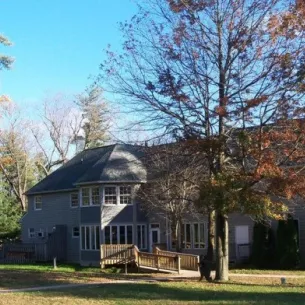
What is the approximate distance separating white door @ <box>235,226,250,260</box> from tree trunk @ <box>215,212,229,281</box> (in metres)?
10.9

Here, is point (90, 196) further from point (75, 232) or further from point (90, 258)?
point (75, 232)

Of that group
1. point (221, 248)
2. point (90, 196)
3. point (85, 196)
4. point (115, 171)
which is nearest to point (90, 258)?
point (90, 196)

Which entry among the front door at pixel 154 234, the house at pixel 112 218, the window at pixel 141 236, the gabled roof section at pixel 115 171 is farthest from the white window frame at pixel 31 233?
the front door at pixel 154 234

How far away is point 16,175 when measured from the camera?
6800cm

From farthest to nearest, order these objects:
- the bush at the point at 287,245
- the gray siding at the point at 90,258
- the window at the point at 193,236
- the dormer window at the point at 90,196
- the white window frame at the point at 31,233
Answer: the white window frame at the point at 31,233 < the dormer window at the point at 90,196 < the gray siding at the point at 90,258 < the window at the point at 193,236 < the bush at the point at 287,245

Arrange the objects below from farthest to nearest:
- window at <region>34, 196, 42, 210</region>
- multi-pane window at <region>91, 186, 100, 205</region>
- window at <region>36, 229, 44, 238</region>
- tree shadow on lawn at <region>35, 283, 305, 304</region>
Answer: window at <region>34, 196, 42, 210</region>, window at <region>36, 229, 44, 238</region>, multi-pane window at <region>91, 186, 100, 205</region>, tree shadow on lawn at <region>35, 283, 305, 304</region>

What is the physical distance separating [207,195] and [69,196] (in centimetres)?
2420

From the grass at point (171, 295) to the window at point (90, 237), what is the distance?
54.8 ft

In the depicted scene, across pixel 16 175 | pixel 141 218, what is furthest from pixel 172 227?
pixel 16 175

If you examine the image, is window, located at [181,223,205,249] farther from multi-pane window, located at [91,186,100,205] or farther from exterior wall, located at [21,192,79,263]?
exterior wall, located at [21,192,79,263]

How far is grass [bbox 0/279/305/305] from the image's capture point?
16.2m

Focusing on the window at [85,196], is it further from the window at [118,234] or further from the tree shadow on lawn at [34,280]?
the tree shadow on lawn at [34,280]

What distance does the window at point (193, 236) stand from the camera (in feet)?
123

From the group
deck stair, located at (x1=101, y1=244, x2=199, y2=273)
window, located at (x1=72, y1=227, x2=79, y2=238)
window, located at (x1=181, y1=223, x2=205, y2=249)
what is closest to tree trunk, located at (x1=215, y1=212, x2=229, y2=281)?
deck stair, located at (x1=101, y1=244, x2=199, y2=273)
